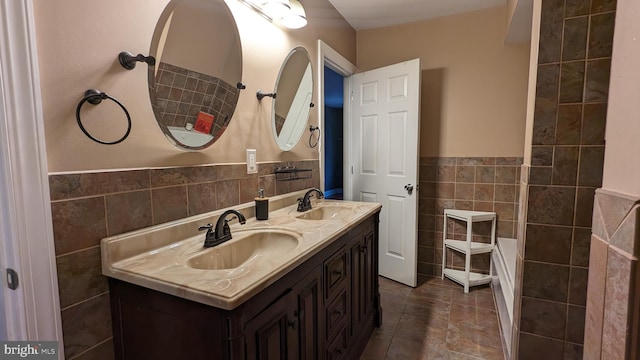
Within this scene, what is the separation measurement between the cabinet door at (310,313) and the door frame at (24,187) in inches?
27.7

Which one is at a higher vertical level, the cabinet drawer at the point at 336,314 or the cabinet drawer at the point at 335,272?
the cabinet drawer at the point at 335,272

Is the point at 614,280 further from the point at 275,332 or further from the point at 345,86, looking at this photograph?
the point at 345,86

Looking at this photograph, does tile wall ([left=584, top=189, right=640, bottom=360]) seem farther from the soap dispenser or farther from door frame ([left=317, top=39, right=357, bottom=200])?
door frame ([left=317, top=39, right=357, bottom=200])

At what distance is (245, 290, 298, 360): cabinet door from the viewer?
2.70 ft

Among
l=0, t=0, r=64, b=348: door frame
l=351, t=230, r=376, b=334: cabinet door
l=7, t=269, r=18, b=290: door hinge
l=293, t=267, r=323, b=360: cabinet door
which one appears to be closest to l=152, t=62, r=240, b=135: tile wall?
l=0, t=0, r=64, b=348: door frame

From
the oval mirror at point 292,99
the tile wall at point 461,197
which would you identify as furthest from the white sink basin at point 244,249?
the tile wall at point 461,197

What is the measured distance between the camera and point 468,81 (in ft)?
8.63

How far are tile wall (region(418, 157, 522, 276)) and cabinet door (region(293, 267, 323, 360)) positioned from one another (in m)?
1.96

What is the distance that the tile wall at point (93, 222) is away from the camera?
835mm

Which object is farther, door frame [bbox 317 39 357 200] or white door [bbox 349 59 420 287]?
white door [bbox 349 59 420 287]

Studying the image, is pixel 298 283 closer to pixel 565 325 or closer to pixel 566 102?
pixel 565 325

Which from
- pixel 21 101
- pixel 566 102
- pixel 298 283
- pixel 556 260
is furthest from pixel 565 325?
pixel 21 101

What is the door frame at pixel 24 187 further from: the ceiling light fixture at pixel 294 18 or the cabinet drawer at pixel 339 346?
the ceiling light fixture at pixel 294 18

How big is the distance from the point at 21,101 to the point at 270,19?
1.26 metres
